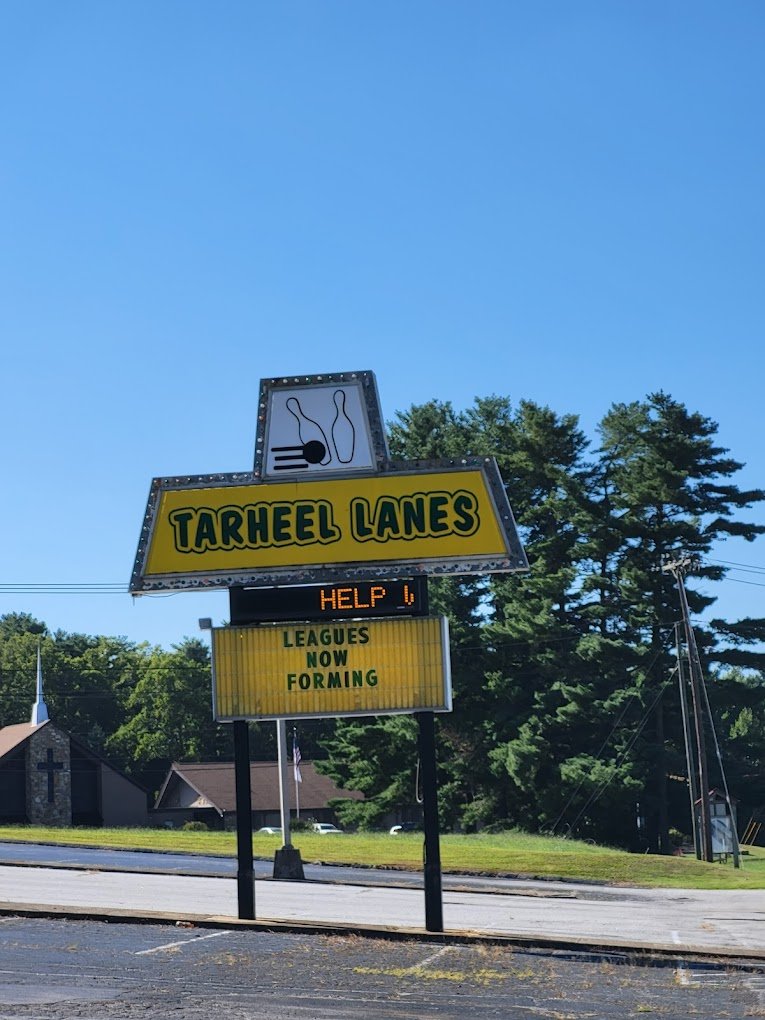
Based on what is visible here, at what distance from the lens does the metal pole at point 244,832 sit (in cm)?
1898

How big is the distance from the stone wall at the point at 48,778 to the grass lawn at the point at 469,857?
60.2 feet

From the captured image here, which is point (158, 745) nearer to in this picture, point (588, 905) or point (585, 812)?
point (585, 812)

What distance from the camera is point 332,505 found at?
61.9 ft

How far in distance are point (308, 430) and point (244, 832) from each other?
237 inches

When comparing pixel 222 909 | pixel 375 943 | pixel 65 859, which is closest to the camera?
pixel 375 943

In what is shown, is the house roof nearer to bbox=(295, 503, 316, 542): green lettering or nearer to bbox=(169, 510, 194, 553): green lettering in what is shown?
bbox=(169, 510, 194, 553): green lettering

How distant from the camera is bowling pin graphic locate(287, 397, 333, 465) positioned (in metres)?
19.1

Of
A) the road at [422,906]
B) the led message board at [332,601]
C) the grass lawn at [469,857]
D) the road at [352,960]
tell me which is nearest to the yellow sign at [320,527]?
the led message board at [332,601]

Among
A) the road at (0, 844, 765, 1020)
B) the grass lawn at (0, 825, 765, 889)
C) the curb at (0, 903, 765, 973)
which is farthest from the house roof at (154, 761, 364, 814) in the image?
the curb at (0, 903, 765, 973)

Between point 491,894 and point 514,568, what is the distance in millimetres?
13825

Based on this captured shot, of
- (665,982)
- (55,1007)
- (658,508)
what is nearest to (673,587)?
(658,508)

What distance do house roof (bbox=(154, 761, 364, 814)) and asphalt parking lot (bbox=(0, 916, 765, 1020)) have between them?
6151cm

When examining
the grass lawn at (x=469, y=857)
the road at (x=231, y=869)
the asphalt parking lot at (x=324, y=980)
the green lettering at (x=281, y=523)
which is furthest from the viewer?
the grass lawn at (x=469, y=857)

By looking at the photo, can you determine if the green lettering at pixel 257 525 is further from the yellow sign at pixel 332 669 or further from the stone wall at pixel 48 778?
the stone wall at pixel 48 778
